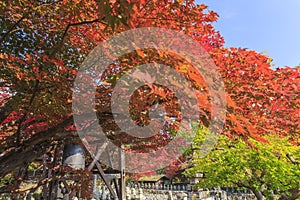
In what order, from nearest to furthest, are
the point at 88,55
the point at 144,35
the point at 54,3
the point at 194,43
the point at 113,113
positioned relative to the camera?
the point at 144,35, the point at 194,43, the point at 54,3, the point at 88,55, the point at 113,113

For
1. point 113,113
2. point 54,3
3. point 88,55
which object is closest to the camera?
point 54,3

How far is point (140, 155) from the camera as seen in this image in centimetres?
931

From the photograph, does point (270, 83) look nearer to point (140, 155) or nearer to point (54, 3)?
point (54, 3)

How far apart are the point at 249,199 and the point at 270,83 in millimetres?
12606

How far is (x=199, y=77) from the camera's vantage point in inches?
99.3

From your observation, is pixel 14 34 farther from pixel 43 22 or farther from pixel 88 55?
pixel 88 55

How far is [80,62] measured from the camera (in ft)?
12.1

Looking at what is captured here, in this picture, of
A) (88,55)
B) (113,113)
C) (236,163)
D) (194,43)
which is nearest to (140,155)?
(236,163)

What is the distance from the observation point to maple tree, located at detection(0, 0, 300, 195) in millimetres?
2748

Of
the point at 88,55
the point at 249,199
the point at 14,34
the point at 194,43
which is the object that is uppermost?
→ the point at 14,34

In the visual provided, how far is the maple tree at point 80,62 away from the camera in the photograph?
9.02 ft

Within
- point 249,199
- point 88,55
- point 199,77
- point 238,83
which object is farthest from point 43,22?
point 249,199

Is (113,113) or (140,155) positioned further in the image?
(140,155)

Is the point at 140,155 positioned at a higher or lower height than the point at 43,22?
lower
